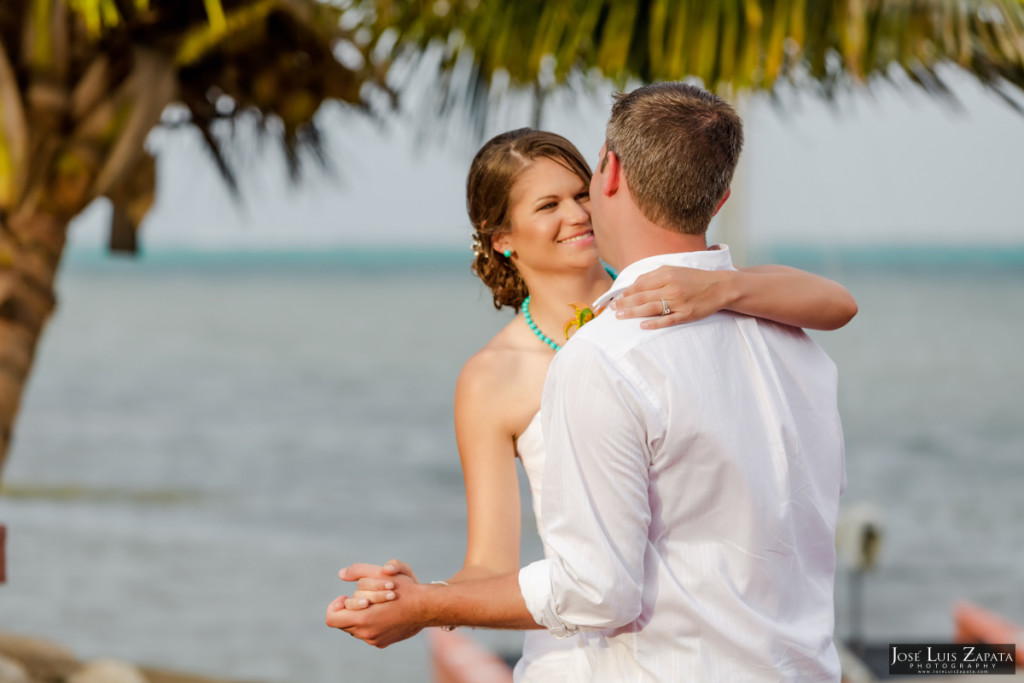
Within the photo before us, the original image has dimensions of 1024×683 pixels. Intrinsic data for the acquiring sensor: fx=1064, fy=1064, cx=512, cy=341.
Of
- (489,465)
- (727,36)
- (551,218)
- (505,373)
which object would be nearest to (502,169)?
(551,218)

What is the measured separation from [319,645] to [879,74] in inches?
271

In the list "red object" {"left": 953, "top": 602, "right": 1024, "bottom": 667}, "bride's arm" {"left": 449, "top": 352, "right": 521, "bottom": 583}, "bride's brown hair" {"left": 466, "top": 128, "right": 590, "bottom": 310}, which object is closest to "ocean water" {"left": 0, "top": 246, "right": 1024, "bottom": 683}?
"bride's brown hair" {"left": 466, "top": 128, "right": 590, "bottom": 310}

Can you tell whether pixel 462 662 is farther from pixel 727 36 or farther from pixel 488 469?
pixel 488 469

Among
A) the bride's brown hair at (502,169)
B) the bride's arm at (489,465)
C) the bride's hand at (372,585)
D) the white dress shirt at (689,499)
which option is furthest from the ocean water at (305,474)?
the white dress shirt at (689,499)

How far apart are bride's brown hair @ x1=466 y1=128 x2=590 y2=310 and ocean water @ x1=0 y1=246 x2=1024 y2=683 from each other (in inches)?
10.5

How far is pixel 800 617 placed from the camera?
1.52 m

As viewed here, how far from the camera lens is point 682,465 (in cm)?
141

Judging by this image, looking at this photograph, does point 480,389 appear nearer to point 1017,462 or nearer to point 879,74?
point 879,74

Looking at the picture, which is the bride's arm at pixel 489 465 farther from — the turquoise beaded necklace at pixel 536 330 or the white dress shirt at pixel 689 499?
the white dress shirt at pixel 689 499

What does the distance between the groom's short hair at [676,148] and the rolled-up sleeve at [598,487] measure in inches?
9.6

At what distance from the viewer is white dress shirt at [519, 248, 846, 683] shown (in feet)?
4.54

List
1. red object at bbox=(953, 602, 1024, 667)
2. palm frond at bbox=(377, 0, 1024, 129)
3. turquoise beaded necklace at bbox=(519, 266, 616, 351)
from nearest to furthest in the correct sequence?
turquoise beaded necklace at bbox=(519, 266, 616, 351) → palm frond at bbox=(377, 0, 1024, 129) → red object at bbox=(953, 602, 1024, 667)

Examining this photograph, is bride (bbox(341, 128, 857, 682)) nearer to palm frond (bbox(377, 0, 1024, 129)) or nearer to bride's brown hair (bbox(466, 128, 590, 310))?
bride's brown hair (bbox(466, 128, 590, 310))

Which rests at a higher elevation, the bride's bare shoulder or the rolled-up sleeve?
the bride's bare shoulder
